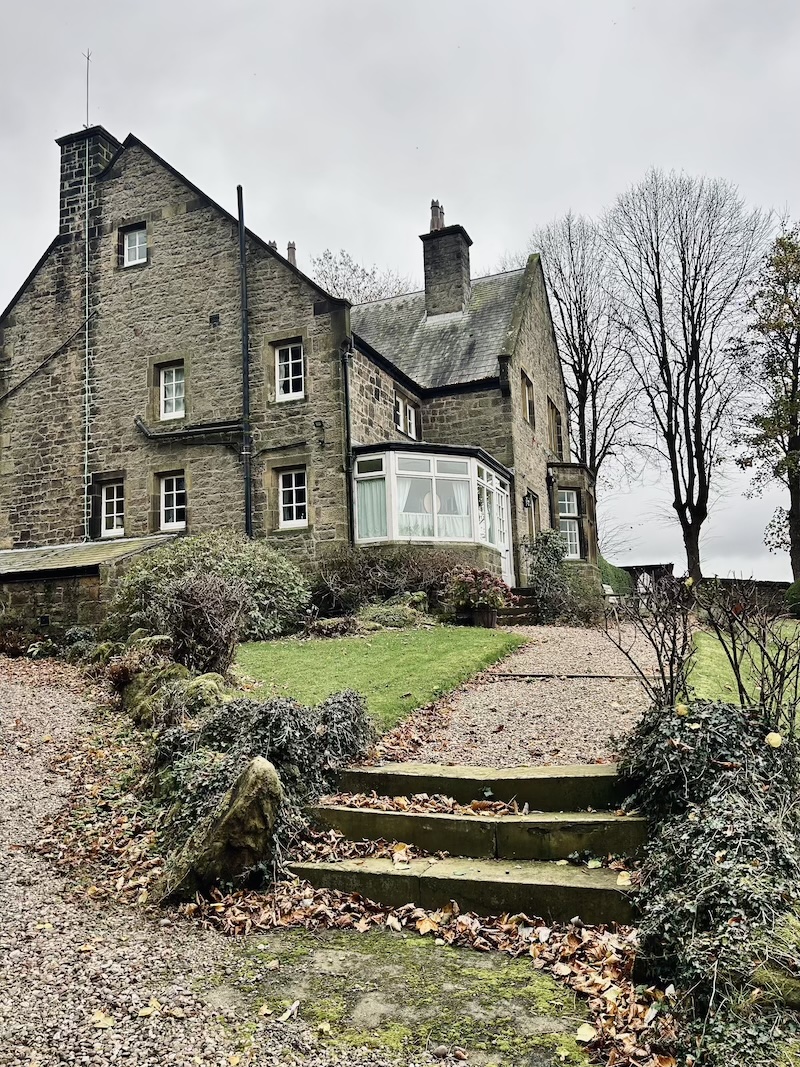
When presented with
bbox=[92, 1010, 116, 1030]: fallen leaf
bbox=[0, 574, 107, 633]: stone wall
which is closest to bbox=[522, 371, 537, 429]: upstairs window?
bbox=[0, 574, 107, 633]: stone wall

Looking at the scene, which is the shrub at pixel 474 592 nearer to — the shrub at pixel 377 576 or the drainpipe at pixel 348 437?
the shrub at pixel 377 576

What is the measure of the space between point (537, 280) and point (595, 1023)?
2472cm

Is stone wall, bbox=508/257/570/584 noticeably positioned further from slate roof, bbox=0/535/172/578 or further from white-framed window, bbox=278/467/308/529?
slate roof, bbox=0/535/172/578

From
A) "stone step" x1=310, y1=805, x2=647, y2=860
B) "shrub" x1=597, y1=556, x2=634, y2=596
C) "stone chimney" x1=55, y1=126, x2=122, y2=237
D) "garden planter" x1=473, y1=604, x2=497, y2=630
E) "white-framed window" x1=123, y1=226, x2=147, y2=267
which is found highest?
"stone chimney" x1=55, y1=126, x2=122, y2=237

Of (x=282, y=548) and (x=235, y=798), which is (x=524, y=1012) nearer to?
(x=235, y=798)

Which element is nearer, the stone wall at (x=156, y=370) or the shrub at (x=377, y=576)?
the shrub at (x=377, y=576)

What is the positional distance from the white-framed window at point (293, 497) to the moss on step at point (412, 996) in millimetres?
14423

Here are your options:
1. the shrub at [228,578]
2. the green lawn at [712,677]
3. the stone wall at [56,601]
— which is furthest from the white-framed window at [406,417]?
the green lawn at [712,677]

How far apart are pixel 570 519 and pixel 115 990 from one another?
23.2 metres

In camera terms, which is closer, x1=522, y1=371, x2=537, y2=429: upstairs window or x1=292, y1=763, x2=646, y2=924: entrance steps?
x1=292, y1=763, x2=646, y2=924: entrance steps

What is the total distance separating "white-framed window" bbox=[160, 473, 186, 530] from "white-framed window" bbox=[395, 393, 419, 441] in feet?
18.0

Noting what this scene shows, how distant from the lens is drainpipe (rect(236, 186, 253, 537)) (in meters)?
19.3

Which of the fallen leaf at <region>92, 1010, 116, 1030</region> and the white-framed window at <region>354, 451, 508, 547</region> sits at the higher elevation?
the white-framed window at <region>354, 451, 508, 547</region>

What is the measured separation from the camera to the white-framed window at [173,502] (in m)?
20.4
